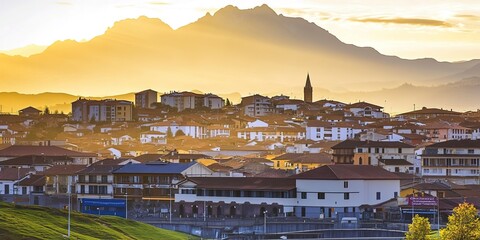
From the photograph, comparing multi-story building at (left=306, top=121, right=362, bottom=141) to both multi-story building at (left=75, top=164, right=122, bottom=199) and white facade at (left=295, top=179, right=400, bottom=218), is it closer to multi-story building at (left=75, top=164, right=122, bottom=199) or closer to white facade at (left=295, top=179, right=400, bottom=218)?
multi-story building at (left=75, top=164, right=122, bottom=199)

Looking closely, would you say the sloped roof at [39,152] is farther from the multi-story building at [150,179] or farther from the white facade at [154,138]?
the white facade at [154,138]

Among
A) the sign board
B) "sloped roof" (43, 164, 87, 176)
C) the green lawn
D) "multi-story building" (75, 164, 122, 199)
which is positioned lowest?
the green lawn

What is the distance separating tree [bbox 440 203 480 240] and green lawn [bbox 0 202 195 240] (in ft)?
58.6

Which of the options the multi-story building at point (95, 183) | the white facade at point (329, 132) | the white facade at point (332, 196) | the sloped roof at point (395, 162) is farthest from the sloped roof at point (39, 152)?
the white facade at point (329, 132)

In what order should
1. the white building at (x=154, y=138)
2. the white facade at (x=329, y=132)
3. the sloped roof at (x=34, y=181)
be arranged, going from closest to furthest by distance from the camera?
1. the sloped roof at (x=34, y=181)
2. the white facade at (x=329, y=132)
3. the white building at (x=154, y=138)

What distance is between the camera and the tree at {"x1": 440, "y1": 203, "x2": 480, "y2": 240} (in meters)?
57.4

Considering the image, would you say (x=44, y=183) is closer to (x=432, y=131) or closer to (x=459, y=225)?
(x=459, y=225)

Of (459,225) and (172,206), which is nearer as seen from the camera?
(459,225)

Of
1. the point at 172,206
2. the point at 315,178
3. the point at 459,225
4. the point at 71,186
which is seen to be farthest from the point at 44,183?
the point at 459,225

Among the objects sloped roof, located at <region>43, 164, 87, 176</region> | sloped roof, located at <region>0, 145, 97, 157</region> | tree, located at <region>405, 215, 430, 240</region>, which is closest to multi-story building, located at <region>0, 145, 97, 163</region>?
sloped roof, located at <region>0, 145, 97, 157</region>

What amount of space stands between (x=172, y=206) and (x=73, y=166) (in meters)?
18.6

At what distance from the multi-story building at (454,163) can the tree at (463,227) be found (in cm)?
4961

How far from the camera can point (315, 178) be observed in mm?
89938

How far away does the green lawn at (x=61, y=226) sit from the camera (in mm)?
59781
